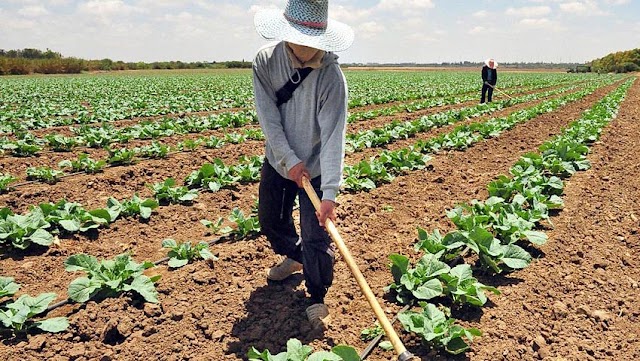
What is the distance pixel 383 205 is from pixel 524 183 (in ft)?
5.84

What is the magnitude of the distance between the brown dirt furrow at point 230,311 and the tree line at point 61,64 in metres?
58.3

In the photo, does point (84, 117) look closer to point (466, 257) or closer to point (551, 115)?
point (466, 257)

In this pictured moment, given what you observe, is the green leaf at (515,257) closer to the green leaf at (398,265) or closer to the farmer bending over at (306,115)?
the green leaf at (398,265)

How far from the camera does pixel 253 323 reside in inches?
139

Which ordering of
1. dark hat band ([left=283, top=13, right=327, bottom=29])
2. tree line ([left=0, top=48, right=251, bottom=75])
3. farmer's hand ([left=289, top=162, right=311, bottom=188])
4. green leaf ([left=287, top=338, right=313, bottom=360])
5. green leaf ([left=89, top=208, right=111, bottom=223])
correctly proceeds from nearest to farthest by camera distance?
green leaf ([left=287, top=338, right=313, bottom=360]), dark hat band ([left=283, top=13, right=327, bottom=29]), farmer's hand ([left=289, top=162, right=311, bottom=188]), green leaf ([left=89, top=208, right=111, bottom=223]), tree line ([left=0, top=48, right=251, bottom=75])

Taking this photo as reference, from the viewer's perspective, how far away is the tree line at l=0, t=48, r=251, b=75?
53250 millimetres

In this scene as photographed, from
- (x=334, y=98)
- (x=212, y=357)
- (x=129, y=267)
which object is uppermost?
(x=334, y=98)

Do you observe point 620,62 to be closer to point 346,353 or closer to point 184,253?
point 184,253

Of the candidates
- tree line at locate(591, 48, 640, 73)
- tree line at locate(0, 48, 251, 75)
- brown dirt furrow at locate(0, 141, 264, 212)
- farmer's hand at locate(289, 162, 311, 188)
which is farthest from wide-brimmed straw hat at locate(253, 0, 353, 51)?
tree line at locate(591, 48, 640, 73)

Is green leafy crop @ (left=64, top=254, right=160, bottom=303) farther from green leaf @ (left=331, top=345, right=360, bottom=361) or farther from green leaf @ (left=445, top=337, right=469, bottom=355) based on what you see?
green leaf @ (left=445, top=337, right=469, bottom=355)

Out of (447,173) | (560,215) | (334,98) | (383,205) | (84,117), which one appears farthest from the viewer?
(84,117)

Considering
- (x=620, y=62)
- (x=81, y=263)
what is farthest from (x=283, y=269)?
(x=620, y=62)

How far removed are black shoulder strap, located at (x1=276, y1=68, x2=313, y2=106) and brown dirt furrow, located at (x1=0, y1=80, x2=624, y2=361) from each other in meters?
1.56

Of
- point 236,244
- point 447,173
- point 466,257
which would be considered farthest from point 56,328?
point 447,173
